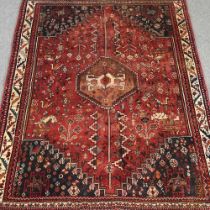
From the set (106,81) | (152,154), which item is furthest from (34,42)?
(152,154)

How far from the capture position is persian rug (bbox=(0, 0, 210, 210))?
89.8 inches

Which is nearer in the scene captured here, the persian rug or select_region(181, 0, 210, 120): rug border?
the persian rug

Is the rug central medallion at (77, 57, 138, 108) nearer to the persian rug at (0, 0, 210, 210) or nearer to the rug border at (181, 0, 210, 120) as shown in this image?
the persian rug at (0, 0, 210, 210)

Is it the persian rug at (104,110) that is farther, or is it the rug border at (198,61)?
the rug border at (198,61)

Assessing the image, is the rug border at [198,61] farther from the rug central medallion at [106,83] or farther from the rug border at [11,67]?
the rug border at [11,67]

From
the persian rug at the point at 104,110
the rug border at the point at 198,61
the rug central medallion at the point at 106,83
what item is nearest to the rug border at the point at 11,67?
the persian rug at the point at 104,110

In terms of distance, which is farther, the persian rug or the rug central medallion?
the rug central medallion

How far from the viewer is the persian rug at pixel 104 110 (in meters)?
2.28

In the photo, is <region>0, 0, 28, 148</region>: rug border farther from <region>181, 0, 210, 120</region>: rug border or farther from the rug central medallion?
<region>181, 0, 210, 120</region>: rug border

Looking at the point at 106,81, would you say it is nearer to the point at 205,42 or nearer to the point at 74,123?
the point at 74,123

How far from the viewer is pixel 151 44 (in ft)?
9.95

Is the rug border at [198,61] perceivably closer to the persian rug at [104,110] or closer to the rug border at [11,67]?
the persian rug at [104,110]

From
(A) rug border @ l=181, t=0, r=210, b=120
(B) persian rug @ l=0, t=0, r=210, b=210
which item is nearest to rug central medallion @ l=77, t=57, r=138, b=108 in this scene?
(B) persian rug @ l=0, t=0, r=210, b=210

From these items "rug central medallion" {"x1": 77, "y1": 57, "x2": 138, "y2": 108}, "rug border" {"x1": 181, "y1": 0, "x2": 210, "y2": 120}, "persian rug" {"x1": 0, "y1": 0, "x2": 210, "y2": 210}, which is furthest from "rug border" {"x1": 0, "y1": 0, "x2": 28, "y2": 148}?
"rug border" {"x1": 181, "y1": 0, "x2": 210, "y2": 120}
